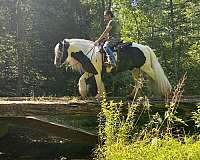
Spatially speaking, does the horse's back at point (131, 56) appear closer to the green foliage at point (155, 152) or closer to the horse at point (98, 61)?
the horse at point (98, 61)

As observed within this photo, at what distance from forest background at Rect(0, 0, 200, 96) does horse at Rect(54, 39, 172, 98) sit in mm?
9172

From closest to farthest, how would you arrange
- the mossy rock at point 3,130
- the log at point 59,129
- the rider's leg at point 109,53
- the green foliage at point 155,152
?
the green foliage at point 155,152
the log at point 59,129
the rider's leg at point 109,53
the mossy rock at point 3,130

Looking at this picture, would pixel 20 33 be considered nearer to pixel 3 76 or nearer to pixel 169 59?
pixel 3 76

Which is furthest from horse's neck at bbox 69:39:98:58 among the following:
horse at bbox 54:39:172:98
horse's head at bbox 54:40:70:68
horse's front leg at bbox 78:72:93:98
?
horse's front leg at bbox 78:72:93:98

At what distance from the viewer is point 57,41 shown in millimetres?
23500

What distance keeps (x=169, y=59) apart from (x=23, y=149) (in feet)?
66.9

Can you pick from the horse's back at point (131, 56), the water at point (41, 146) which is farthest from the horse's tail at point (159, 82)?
the water at point (41, 146)

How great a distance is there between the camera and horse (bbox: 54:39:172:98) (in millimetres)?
10695

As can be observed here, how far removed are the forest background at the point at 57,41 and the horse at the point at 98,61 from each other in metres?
9.17

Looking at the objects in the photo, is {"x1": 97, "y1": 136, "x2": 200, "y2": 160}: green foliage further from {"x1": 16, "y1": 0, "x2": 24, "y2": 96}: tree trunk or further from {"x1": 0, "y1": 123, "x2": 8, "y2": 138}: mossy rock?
{"x1": 16, "y1": 0, "x2": 24, "y2": 96}: tree trunk

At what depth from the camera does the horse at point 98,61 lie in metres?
10.7

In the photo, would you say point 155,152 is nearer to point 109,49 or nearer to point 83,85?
point 109,49

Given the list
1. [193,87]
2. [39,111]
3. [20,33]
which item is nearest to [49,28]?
[20,33]

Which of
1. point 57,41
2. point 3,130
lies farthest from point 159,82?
point 57,41
